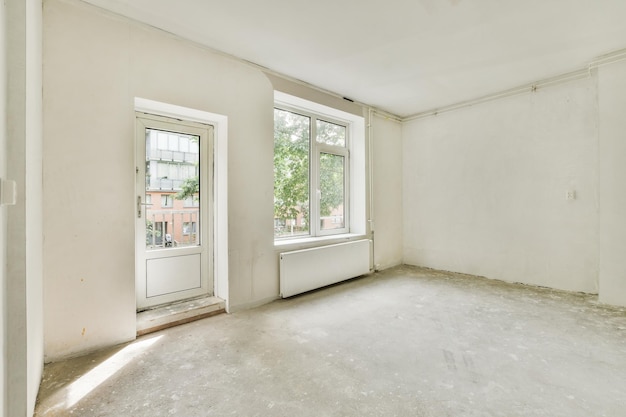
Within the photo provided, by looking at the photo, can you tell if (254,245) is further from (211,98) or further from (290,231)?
(211,98)

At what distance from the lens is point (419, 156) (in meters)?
5.21

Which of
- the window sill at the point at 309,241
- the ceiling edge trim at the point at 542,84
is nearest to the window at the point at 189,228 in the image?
the window sill at the point at 309,241

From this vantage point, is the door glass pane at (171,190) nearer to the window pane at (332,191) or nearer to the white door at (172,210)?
the white door at (172,210)

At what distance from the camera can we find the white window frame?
430 cm

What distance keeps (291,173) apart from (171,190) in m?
1.60

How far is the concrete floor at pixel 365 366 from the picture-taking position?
1.71 meters

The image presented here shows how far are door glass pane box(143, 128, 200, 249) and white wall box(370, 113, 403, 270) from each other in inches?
113

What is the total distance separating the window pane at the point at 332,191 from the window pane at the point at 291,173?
1.01ft

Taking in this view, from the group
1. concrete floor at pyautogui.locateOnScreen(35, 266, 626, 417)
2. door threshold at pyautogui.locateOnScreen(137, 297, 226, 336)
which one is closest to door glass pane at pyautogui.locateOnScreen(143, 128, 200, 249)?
door threshold at pyautogui.locateOnScreen(137, 297, 226, 336)

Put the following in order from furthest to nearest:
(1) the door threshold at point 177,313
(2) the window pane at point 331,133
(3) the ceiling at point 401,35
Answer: (2) the window pane at point 331,133 → (1) the door threshold at point 177,313 → (3) the ceiling at point 401,35

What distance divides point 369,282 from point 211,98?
3.24 meters

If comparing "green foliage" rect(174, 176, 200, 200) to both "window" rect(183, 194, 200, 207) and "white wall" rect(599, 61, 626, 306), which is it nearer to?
"window" rect(183, 194, 200, 207)

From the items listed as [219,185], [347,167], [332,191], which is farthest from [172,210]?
[347,167]

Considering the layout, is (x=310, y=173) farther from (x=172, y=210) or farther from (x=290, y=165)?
(x=172, y=210)
